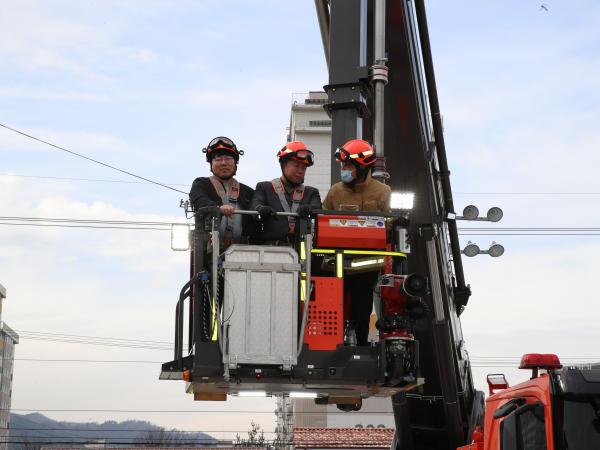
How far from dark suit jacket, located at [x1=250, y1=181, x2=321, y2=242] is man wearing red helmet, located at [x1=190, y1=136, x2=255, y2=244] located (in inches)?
6.3

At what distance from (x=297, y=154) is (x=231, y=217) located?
0.86 m

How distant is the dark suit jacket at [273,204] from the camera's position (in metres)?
8.23

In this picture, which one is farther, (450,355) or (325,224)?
(450,355)

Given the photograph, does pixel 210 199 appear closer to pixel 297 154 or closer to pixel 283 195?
pixel 283 195

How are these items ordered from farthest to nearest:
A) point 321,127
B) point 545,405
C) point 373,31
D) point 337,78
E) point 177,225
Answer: point 321,127, point 373,31, point 337,78, point 177,225, point 545,405

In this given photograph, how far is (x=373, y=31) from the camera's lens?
37.0 ft

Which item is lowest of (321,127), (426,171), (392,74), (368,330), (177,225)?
(368,330)

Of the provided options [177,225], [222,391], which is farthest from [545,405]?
[177,225]

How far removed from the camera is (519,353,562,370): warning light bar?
8.40 metres

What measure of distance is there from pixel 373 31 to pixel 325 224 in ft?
13.1

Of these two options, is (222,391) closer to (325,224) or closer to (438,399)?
(325,224)

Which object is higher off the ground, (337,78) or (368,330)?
(337,78)

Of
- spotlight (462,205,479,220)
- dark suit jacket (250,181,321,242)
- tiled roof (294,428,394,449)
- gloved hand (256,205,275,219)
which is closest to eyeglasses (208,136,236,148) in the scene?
dark suit jacket (250,181,321,242)

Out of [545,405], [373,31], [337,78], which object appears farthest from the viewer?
[373,31]
